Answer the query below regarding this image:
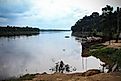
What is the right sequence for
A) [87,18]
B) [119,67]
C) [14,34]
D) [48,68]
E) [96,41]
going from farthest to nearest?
[14,34]
[87,18]
[96,41]
[48,68]
[119,67]

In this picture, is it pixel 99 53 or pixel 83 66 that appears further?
pixel 99 53

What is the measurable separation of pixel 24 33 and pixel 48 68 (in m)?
50.9

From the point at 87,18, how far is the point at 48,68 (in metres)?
36.6

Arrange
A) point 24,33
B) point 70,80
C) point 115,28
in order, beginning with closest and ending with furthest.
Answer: point 70,80
point 115,28
point 24,33

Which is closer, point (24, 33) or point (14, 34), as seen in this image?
point (14, 34)

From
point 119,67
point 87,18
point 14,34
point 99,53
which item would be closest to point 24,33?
point 14,34

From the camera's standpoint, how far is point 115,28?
2005cm

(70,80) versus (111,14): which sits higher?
(111,14)

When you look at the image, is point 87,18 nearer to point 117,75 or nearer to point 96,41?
point 96,41

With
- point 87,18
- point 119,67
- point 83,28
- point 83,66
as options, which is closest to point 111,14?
point 83,66

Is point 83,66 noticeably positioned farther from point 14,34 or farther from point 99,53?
point 14,34

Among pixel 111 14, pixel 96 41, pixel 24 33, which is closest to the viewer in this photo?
pixel 111 14

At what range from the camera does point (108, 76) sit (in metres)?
6.26

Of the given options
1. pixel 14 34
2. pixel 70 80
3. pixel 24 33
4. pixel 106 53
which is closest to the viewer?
pixel 70 80
